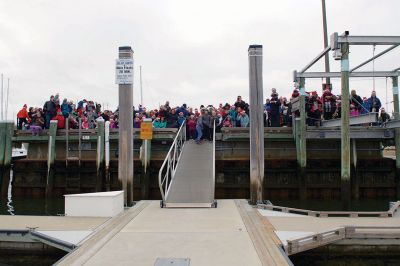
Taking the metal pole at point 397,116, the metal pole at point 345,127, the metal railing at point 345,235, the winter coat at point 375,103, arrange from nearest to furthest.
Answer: the metal railing at point 345,235
the metal pole at point 345,127
the metal pole at point 397,116
the winter coat at point 375,103

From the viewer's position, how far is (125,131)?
1080 centimetres

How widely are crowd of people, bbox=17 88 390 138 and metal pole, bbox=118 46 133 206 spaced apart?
4.83 metres

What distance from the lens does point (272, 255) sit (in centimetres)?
605

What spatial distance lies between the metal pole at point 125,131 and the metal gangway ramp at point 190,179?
2.92 ft

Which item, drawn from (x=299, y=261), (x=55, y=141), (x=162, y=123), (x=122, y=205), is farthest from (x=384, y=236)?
(x=55, y=141)

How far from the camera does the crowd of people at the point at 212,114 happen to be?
15688 mm

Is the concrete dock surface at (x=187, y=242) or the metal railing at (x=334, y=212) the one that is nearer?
the concrete dock surface at (x=187, y=242)

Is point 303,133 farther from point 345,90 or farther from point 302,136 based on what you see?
point 345,90

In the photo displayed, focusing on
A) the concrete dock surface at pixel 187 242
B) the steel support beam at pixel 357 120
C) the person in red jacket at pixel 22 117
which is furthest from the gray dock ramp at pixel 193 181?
the person in red jacket at pixel 22 117

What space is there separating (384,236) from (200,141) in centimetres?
897

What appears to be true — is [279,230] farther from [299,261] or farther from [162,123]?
[162,123]

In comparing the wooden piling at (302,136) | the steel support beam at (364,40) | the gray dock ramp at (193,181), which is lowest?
the gray dock ramp at (193,181)

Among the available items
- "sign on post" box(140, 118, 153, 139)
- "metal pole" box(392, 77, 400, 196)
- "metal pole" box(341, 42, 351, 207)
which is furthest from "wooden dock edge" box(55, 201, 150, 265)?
"metal pole" box(392, 77, 400, 196)

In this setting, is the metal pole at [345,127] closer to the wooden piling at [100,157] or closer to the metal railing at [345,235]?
the metal railing at [345,235]
